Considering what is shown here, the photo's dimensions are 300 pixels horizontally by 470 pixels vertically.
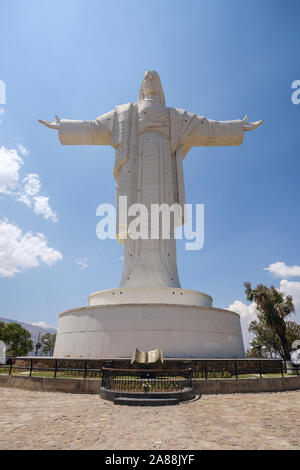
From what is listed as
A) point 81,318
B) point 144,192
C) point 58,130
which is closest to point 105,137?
point 58,130

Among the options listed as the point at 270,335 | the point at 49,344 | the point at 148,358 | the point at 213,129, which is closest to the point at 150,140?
the point at 213,129

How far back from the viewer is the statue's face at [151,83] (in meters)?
21.9

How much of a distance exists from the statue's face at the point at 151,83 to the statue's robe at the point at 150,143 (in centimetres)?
124

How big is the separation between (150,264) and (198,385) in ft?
29.6

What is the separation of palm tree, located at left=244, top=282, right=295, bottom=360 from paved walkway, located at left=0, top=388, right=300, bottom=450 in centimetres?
1503

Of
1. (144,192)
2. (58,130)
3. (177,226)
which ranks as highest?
(58,130)

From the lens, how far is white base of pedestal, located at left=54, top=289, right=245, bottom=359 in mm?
13055

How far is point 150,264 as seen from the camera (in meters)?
17.4

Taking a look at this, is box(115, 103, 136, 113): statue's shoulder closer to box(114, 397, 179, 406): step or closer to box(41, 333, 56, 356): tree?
box(114, 397, 179, 406): step

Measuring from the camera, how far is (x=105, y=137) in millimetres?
21625

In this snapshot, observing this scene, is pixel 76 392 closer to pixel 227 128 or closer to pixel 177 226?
pixel 177 226

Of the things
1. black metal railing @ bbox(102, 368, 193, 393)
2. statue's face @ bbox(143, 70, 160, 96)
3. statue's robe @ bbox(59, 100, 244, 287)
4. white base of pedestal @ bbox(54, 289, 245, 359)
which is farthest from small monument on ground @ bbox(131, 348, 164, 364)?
statue's face @ bbox(143, 70, 160, 96)
